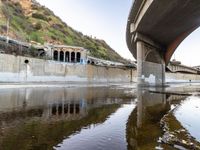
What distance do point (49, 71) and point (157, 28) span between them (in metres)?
28.5

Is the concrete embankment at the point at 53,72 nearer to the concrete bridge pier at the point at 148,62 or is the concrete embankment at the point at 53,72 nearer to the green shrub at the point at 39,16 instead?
the concrete bridge pier at the point at 148,62

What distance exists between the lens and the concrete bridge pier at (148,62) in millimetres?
53438

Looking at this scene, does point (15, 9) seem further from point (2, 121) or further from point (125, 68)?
point (2, 121)

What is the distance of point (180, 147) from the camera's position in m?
7.12

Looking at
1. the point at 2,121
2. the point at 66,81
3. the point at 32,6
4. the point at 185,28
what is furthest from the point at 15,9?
the point at 2,121

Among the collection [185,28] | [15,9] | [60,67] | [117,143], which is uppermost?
[15,9]

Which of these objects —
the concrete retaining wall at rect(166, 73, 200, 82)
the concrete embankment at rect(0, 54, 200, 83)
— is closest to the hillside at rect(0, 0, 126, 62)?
the concrete embankment at rect(0, 54, 200, 83)

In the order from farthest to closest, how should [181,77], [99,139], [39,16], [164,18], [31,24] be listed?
[39,16] → [31,24] → [181,77] → [164,18] → [99,139]

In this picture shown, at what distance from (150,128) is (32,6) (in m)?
147

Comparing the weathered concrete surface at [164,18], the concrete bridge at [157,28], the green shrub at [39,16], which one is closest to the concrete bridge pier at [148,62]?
the concrete bridge at [157,28]

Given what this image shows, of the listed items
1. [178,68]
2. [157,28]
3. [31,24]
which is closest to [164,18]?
[157,28]

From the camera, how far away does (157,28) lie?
4925 centimetres

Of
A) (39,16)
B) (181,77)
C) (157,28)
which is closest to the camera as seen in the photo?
(157,28)

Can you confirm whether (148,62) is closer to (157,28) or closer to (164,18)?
(157,28)
